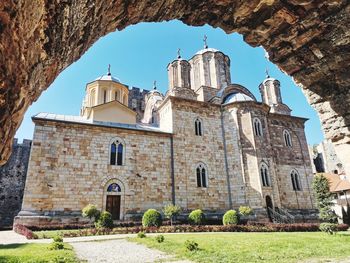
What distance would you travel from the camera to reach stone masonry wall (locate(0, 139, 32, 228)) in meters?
20.2

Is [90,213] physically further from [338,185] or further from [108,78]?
[338,185]

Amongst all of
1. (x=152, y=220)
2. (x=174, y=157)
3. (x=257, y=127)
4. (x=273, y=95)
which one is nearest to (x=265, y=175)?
(x=257, y=127)

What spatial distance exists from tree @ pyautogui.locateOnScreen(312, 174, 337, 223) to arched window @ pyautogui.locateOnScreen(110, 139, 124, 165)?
1389 centimetres

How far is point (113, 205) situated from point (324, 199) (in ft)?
47.3

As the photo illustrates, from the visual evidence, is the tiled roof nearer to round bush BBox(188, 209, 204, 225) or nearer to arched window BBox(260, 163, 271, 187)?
arched window BBox(260, 163, 271, 187)

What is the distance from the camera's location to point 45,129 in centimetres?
1576

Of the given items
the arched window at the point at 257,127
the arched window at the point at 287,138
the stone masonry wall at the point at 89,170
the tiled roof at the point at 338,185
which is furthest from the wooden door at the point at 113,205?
the tiled roof at the point at 338,185

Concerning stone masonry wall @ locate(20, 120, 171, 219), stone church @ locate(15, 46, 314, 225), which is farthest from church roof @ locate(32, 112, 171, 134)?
stone masonry wall @ locate(20, 120, 171, 219)

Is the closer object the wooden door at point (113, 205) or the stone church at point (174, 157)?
the stone church at point (174, 157)

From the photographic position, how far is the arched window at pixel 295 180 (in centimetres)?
2118

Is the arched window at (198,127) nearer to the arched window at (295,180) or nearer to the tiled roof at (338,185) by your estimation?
the arched window at (295,180)

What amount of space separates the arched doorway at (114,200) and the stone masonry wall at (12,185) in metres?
9.93

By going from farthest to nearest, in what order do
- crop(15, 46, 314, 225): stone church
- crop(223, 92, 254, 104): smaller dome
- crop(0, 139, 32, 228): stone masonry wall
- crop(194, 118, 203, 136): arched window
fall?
1. crop(223, 92, 254, 104): smaller dome
2. crop(0, 139, 32, 228): stone masonry wall
3. crop(194, 118, 203, 136): arched window
4. crop(15, 46, 314, 225): stone church

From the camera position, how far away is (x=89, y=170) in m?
15.9
